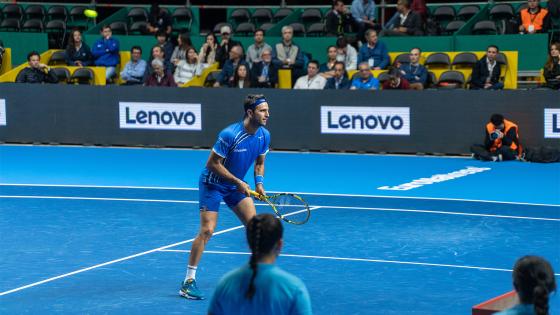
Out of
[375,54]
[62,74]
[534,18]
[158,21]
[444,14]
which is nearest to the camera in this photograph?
[375,54]

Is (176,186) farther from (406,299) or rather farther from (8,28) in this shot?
(8,28)

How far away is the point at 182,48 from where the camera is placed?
25.8 m

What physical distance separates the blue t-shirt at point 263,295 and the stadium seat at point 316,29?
854 inches

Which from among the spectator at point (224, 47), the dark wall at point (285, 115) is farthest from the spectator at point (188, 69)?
the dark wall at point (285, 115)

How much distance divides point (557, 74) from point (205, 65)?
818 cm

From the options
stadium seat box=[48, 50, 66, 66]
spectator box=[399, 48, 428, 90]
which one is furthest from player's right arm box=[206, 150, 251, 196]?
stadium seat box=[48, 50, 66, 66]

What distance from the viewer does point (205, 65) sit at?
2531cm

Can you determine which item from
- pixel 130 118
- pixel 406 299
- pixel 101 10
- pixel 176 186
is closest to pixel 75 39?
pixel 130 118

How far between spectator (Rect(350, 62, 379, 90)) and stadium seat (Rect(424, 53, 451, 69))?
217 centimetres

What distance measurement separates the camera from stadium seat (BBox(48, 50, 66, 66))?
2764cm

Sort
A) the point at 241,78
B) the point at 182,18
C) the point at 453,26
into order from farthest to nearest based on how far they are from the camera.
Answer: the point at 182,18
the point at 453,26
the point at 241,78

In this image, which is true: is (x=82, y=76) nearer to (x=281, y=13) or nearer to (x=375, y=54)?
(x=281, y=13)

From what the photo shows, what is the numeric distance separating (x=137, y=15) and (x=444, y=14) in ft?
27.7

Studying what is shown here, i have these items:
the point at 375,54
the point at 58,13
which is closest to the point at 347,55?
the point at 375,54
